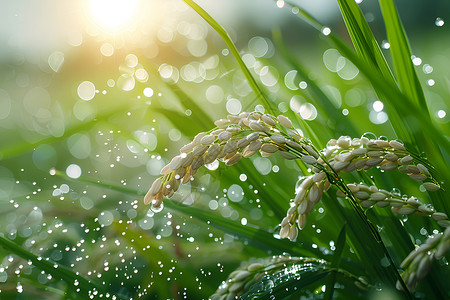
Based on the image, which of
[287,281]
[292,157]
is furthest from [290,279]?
[292,157]

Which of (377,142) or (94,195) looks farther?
(94,195)

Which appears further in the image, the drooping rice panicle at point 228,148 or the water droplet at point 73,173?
the water droplet at point 73,173

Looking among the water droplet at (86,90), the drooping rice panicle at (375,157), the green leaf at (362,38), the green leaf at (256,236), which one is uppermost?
the water droplet at (86,90)

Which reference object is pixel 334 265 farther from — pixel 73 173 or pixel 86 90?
pixel 86 90

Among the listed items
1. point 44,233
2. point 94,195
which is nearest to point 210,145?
point 44,233

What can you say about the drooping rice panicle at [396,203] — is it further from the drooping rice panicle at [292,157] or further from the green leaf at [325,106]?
the green leaf at [325,106]

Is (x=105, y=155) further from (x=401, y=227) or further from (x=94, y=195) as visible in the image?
(x=401, y=227)

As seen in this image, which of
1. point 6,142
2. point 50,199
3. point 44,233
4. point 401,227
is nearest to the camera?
point 401,227

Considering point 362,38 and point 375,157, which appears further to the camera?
point 362,38

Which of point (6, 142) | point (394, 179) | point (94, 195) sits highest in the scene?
point (6, 142)

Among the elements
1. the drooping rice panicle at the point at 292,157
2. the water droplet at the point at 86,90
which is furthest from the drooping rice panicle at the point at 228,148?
the water droplet at the point at 86,90

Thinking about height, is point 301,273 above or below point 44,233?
below
